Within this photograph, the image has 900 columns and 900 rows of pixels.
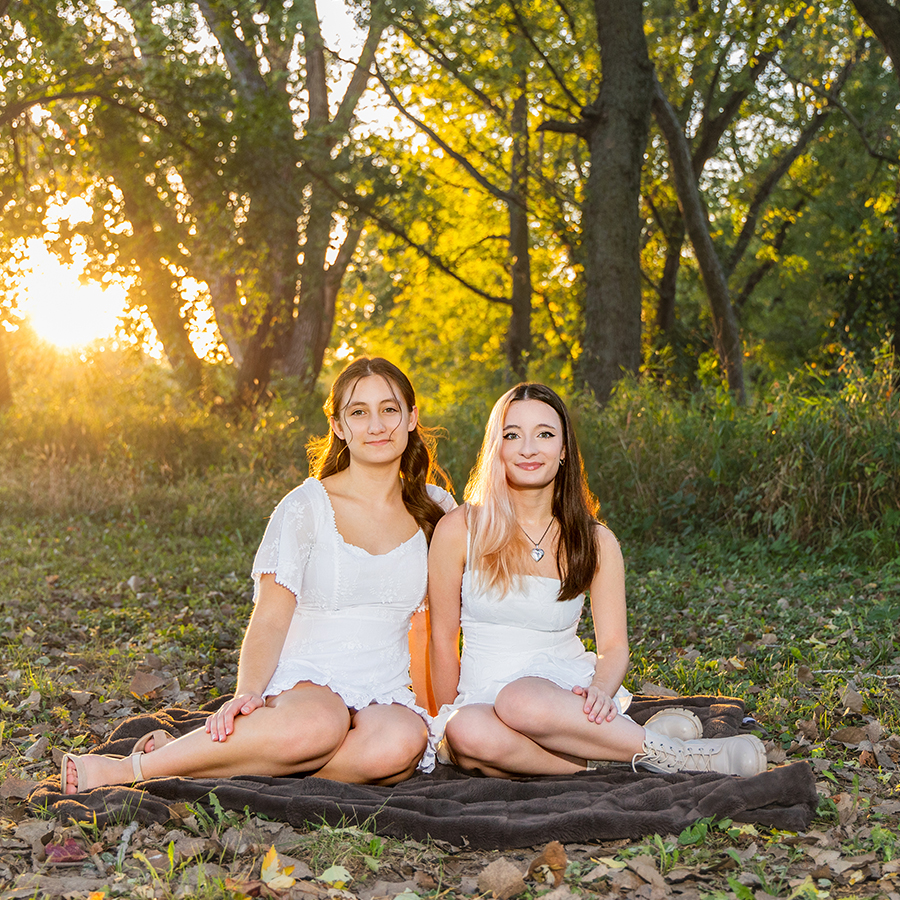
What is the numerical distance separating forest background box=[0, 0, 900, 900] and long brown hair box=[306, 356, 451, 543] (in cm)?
150

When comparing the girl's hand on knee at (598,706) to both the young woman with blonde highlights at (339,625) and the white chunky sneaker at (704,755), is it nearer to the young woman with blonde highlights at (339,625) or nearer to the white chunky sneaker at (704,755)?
the white chunky sneaker at (704,755)

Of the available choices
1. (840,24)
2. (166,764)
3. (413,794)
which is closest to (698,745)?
(413,794)

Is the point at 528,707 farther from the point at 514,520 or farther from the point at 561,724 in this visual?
the point at 514,520

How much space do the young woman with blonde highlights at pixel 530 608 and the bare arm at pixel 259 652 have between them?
0.63 m

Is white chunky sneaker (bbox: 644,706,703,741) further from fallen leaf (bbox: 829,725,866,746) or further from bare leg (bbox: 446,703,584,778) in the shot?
fallen leaf (bbox: 829,725,866,746)

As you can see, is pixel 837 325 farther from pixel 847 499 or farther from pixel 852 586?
pixel 852 586

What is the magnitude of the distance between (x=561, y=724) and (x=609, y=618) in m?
0.54

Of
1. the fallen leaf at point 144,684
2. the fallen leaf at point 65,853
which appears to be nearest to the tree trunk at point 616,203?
the fallen leaf at point 144,684

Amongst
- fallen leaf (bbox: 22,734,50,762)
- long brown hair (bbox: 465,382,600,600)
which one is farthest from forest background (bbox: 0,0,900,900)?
long brown hair (bbox: 465,382,600,600)

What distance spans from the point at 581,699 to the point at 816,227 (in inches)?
926

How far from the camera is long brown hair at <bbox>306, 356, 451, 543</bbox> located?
12.9 feet

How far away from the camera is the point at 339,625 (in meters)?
3.73

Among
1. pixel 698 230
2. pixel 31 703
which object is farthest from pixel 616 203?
pixel 31 703

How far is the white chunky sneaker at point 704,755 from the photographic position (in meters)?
3.51
